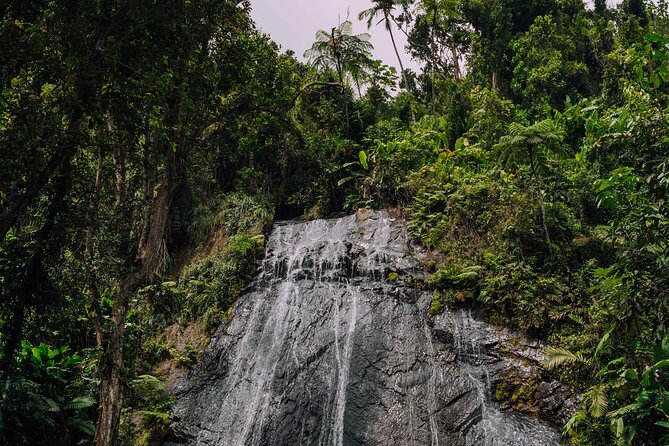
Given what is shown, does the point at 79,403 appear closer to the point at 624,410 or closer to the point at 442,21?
the point at 624,410

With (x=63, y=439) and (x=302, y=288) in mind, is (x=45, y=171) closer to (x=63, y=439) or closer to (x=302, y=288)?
(x=63, y=439)

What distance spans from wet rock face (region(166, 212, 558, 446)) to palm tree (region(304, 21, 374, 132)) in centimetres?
951

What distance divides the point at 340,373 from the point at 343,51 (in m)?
14.5

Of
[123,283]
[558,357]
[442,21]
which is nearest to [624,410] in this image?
[558,357]

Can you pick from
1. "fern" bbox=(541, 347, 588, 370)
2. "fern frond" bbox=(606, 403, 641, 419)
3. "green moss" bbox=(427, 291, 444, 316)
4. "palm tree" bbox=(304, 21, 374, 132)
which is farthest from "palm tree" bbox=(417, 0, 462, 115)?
"fern frond" bbox=(606, 403, 641, 419)

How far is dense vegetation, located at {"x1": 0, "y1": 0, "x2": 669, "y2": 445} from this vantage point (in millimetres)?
5301

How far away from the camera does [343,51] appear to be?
19.1 meters

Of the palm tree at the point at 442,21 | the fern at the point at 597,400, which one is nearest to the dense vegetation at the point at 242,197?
the fern at the point at 597,400

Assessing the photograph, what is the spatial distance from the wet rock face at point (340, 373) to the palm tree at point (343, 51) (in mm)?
9508

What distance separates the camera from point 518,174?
1209cm

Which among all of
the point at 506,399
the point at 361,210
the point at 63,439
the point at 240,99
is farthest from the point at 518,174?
the point at 63,439

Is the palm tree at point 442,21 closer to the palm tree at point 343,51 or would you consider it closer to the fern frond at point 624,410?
the palm tree at point 343,51

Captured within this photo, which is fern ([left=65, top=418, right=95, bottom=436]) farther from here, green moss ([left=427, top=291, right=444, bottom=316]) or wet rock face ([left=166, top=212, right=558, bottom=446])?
green moss ([left=427, top=291, right=444, bottom=316])

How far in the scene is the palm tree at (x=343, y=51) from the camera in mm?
18906
